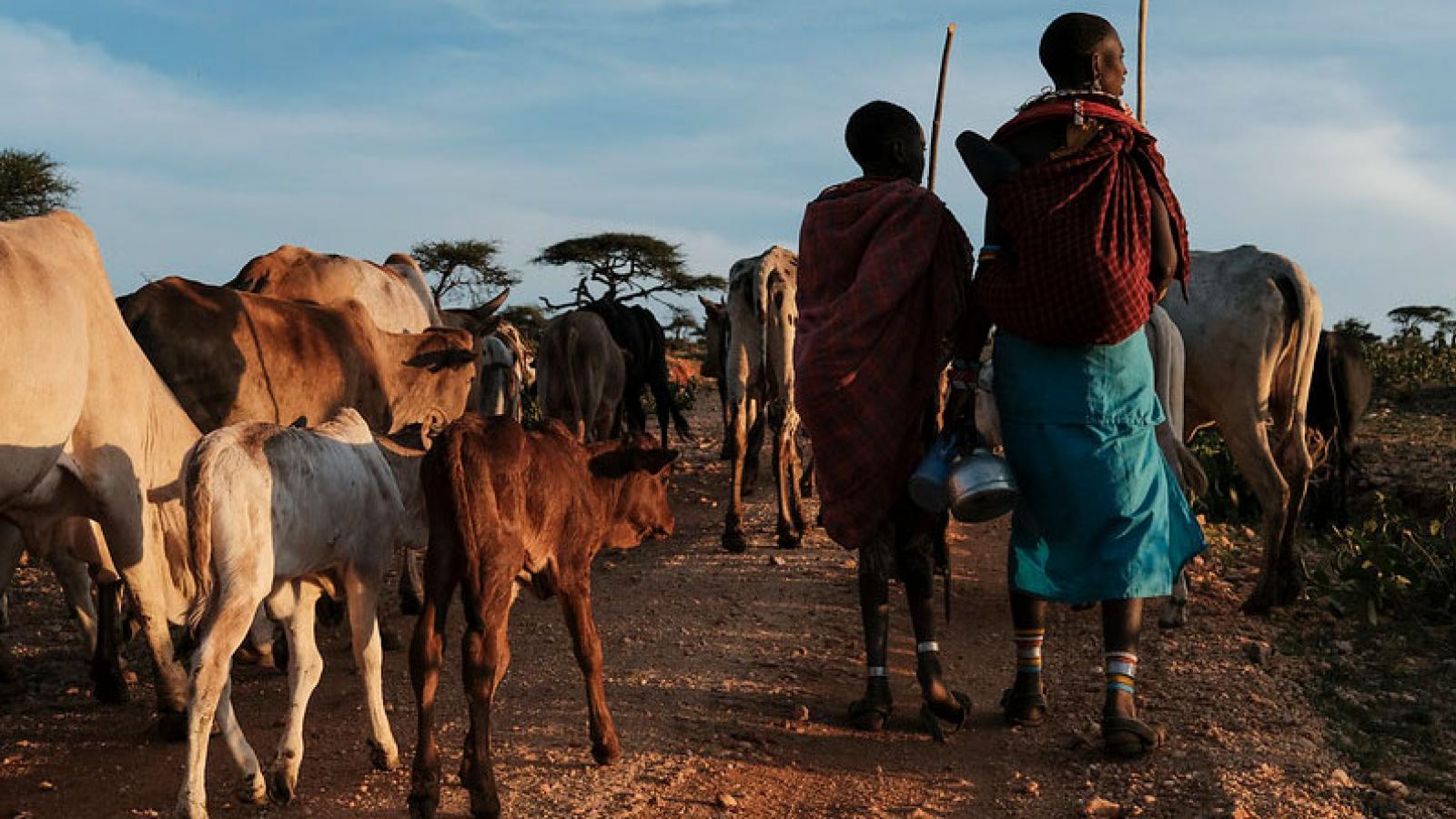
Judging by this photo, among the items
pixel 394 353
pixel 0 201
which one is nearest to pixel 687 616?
pixel 394 353

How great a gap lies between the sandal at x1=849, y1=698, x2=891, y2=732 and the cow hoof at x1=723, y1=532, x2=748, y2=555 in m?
4.13

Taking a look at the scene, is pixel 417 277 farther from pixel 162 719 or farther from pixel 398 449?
pixel 162 719

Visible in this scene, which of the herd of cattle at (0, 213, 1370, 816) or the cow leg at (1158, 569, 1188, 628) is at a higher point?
the herd of cattle at (0, 213, 1370, 816)

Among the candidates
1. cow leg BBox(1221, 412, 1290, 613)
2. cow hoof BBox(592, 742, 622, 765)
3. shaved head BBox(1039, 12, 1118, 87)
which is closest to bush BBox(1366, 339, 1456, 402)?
cow leg BBox(1221, 412, 1290, 613)

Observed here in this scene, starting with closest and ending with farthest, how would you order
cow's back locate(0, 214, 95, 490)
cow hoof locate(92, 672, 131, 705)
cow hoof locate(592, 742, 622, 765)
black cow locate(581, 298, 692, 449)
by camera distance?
cow hoof locate(592, 742, 622, 765), cow's back locate(0, 214, 95, 490), cow hoof locate(92, 672, 131, 705), black cow locate(581, 298, 692, 449)

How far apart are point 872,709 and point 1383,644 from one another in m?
3.49

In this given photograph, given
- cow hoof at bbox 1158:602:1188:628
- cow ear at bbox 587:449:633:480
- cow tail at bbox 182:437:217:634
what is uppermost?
cow ear at bbox 587:449:633:480

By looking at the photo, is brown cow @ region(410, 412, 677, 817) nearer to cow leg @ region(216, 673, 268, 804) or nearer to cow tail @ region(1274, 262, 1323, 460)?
cow leg @ region(216, 673, 268, 804)

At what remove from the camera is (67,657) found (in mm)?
7156

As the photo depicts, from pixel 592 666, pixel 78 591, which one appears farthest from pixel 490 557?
pixel 78 591

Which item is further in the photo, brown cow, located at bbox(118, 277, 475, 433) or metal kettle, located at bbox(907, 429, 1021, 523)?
brown cow, located at bbox(118, 277, 475, 433)

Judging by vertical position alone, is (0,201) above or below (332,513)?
above

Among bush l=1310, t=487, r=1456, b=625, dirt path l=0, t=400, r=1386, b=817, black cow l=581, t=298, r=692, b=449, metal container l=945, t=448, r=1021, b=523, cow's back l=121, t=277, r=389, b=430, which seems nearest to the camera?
dirt path l=0, t=400, r=1386, b=817

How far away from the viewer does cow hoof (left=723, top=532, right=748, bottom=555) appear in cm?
949
